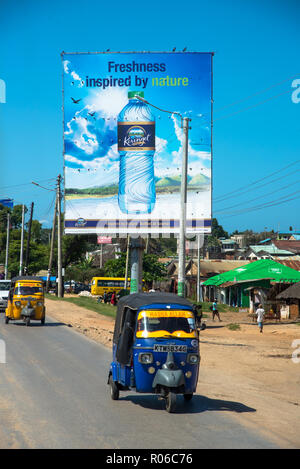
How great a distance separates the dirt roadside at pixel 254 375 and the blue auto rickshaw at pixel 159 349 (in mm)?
1197

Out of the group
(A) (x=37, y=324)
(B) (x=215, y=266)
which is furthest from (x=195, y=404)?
(B) (x=215, y=266)

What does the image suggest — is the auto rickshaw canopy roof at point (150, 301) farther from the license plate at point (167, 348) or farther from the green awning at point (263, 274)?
the green awning at point (263, 274)

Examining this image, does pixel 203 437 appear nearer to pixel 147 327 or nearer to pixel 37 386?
pixel 147 327

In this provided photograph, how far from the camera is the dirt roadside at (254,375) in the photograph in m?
11.3

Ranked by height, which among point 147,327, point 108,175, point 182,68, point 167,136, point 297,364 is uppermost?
point 182,68

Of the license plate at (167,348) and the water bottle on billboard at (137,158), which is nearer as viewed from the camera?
the license plate at (167,348)

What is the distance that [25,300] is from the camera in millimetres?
31031

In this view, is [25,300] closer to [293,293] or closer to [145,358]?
[293,293]

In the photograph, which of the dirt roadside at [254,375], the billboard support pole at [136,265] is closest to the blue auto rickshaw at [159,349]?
the dirt roadside at [254,375]

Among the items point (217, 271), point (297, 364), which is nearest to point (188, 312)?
point (297, 364)
